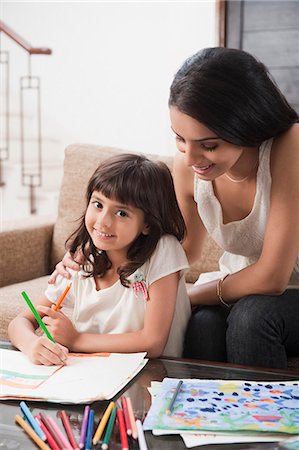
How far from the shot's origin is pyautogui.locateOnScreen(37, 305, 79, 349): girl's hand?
1481 mm

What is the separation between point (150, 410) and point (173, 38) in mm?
2963

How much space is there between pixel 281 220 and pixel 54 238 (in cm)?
118

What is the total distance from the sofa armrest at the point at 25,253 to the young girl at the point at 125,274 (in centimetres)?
77

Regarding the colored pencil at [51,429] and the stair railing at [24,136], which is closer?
the colored pencil at [51,429]

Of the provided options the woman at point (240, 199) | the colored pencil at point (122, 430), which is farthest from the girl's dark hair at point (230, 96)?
the colored pencil at point (122, 430)

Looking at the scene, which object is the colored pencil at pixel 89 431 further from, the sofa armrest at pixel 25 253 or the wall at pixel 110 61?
the wall at pixel 110 61

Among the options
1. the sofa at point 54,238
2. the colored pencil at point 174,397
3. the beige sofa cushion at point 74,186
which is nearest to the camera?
the colored pencil at point 174,397

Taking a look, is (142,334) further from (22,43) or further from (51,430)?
(22,43)

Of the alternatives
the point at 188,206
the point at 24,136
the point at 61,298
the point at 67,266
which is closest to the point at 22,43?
the point at 24,136

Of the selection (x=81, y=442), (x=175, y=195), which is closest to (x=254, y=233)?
(x=175, y=195)

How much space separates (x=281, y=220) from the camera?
5.16 feet

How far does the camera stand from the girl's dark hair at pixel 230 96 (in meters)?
1.42

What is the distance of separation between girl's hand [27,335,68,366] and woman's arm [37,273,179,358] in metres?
0.08

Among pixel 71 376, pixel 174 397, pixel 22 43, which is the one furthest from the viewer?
pixel 22 43
